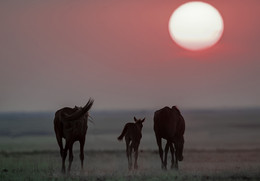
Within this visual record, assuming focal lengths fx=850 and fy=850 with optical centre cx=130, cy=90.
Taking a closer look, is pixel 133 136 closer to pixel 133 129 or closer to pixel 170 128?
pixel 133 129

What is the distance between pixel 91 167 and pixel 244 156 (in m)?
8.27

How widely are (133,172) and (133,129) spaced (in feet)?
12.9

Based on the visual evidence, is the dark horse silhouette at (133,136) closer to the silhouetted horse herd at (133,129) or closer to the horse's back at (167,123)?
the silhouetted horse herd at (133,129)

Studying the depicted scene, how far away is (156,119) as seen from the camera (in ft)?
95.7

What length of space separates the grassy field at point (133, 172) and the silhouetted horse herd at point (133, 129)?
2.01ft

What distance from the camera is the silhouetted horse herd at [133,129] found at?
2648cm

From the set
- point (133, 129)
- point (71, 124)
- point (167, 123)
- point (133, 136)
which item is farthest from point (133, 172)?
point (133, 129)

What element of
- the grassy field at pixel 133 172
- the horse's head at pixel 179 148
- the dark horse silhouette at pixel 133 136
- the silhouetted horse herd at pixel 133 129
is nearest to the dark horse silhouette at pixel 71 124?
the silhouetted horse herd at pixel 133 129

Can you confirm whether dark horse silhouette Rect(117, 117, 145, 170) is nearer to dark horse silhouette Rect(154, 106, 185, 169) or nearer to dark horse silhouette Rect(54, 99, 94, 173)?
dark horse silhouette Rect(154, 106, 185, 169)

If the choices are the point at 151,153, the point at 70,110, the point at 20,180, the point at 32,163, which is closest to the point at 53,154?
the point at 151,153

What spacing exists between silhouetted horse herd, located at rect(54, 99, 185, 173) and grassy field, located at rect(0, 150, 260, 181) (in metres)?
0.61

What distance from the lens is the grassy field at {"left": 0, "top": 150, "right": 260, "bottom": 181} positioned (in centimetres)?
2420

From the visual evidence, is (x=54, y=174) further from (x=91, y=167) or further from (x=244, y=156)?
(x=244, y=156)

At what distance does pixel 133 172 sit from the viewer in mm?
26031
